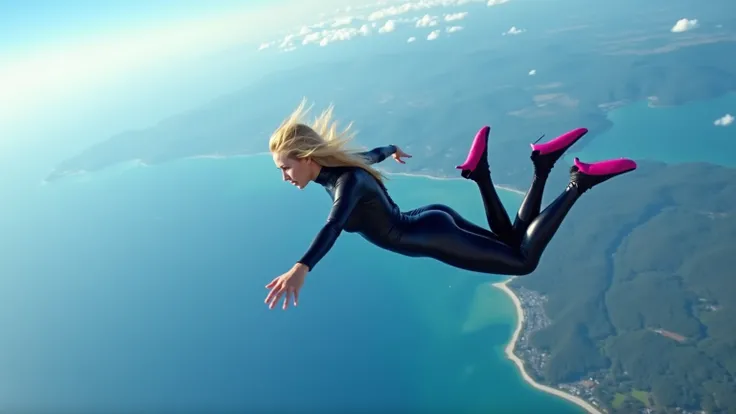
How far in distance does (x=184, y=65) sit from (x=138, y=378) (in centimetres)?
17745

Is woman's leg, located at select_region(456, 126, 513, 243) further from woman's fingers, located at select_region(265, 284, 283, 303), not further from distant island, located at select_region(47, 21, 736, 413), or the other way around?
distant island, located at select_region(47, 21, 736, 413)

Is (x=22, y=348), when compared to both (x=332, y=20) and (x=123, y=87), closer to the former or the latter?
(x=123, y=87)

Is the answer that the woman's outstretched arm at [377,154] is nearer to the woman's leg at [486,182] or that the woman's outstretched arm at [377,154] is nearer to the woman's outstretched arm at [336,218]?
the woman's outstretched arm at [336,218]

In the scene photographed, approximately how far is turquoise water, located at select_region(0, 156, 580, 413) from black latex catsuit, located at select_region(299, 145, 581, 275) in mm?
27365

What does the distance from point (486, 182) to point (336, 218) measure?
39.1 inches

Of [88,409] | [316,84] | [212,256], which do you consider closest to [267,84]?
[316,84]

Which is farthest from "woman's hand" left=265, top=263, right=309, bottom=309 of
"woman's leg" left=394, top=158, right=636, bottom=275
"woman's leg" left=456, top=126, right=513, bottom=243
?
"woman's leg" left=456, top=126, right=513, bottom=243

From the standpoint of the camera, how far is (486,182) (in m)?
2.67

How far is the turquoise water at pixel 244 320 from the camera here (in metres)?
32.0

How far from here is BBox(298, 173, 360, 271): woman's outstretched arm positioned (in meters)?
1.93

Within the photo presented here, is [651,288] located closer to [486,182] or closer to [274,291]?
[486,182]

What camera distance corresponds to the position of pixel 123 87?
582 ft

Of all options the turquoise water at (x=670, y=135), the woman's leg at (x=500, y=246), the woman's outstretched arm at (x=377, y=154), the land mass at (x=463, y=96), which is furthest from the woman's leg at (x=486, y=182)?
the turquoise water at (x=670, y=135)

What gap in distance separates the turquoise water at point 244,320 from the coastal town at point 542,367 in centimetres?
119
